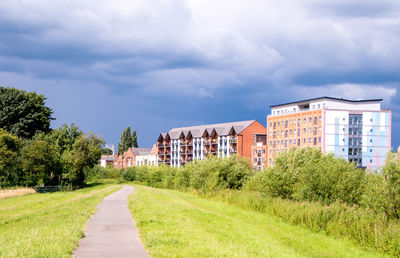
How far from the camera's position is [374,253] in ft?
57.2

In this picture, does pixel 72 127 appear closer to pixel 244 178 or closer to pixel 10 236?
pixel 244 178

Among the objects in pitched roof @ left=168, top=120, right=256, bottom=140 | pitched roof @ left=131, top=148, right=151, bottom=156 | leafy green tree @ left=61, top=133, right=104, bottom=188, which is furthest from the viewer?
pitched roof @ left=131, top=148, right=151, bottom=156

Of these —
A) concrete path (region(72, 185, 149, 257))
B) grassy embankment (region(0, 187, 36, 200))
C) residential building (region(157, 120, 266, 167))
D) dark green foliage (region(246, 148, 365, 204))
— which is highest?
residential building (region(157, 120, 266, 167))

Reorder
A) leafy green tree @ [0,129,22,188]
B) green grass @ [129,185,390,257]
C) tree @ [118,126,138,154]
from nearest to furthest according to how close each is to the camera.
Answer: green grass @ [129,185,390,257], leafy green tree @ [0,129,22,188], tree @ [118,126,138,154]

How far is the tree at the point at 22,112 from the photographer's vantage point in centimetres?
6650

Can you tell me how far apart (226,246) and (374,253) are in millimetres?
7523

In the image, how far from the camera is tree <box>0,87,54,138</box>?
66500mm

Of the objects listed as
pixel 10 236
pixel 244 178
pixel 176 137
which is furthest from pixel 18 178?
pixel 176 137

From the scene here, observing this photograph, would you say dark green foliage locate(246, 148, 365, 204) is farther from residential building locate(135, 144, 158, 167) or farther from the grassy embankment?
residential building locate(135, 144, 158, 167)

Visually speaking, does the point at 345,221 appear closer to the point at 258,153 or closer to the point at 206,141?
the point at 258,153

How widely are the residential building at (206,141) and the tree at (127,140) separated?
16578 millimetres

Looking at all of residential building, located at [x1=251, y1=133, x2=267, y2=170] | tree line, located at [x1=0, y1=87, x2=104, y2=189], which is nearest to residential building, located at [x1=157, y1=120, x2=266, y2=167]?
residential building, located at [x1=251, y1=133, x2=267, y2=170]

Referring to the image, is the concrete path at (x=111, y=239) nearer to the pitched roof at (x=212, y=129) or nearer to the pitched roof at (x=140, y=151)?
the pitched roof at (x=212, y=129)

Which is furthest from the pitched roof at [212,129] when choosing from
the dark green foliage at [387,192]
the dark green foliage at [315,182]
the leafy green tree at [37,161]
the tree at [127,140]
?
the dark green foliage at [387,192]
